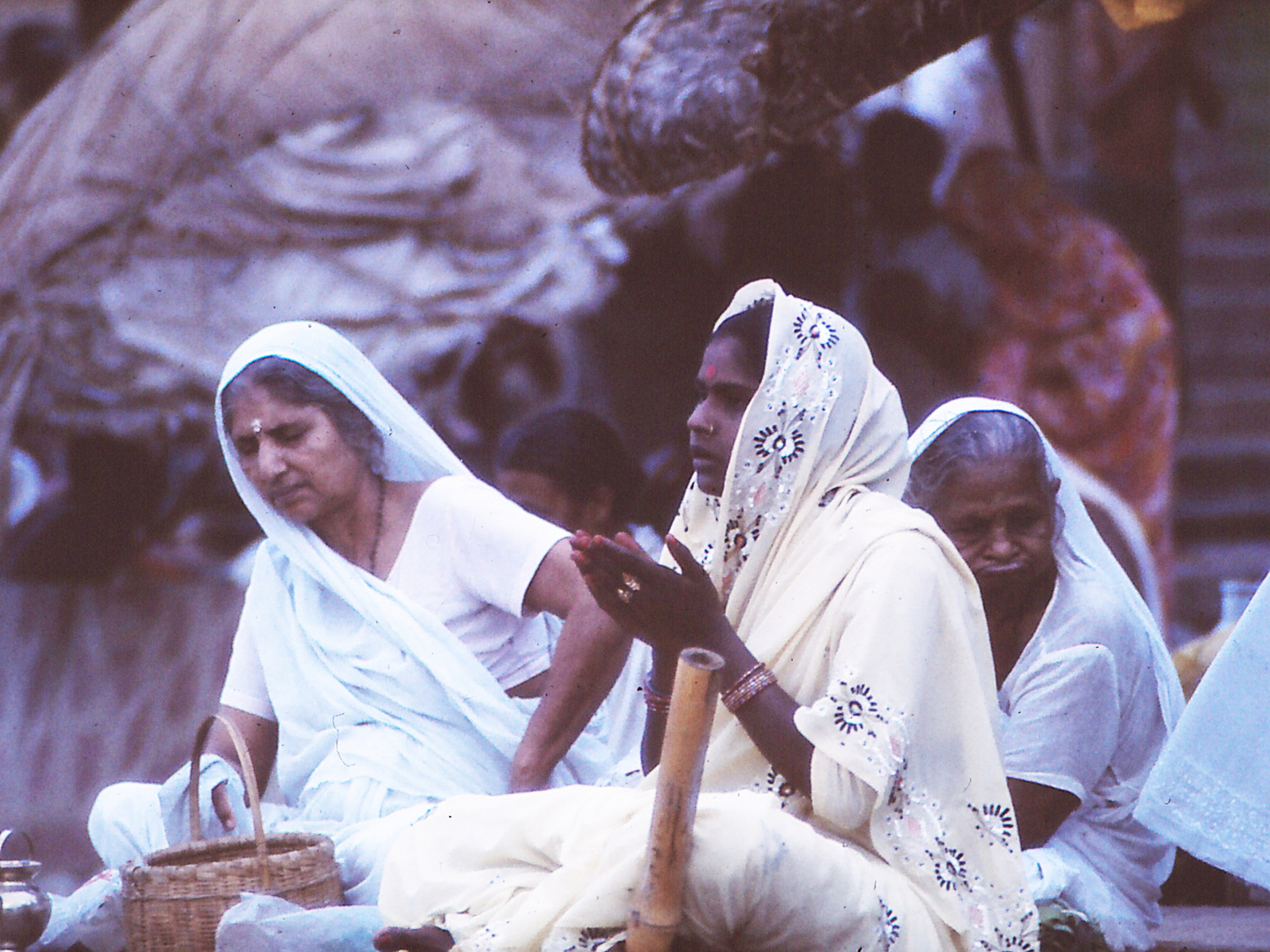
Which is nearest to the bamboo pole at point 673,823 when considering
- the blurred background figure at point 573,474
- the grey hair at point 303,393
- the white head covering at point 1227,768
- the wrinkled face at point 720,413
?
the wrinkled face at point 720,413

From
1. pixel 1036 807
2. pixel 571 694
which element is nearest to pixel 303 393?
pixel 571 694

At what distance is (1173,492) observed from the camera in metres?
5.53

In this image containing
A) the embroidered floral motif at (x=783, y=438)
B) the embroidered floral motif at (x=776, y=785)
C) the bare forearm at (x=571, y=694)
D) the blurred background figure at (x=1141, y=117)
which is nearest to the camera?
the embroidered floral motif at (x=776, y=785)

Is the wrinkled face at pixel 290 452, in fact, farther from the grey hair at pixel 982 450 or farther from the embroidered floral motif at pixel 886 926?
the embroidered floral motif at pixel 886 926

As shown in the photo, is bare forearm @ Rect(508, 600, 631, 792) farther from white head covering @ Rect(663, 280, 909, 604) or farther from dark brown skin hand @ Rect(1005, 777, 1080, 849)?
dark brown skin hand @ Rect(1005, 777, 1080, 849)

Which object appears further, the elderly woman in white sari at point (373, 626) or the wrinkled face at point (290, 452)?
the wrinkled face at point (290, 452)

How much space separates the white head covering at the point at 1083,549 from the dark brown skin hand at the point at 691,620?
3.36 ft

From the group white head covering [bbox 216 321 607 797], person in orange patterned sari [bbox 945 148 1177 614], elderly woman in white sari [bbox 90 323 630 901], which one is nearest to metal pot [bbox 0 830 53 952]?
elderly woman in white sari [bbox 90 323 630 901]

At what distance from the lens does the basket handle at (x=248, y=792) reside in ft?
10.9

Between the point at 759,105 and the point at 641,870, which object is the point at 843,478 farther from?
the point at 759,105

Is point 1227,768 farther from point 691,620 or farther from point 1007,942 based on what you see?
point 691,620

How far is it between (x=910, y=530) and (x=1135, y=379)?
292 centimetres

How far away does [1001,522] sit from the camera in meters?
3.64

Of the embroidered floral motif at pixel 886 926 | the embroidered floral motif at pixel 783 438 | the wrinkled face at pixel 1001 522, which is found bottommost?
the embroidered floral motif at pixel 886 926
